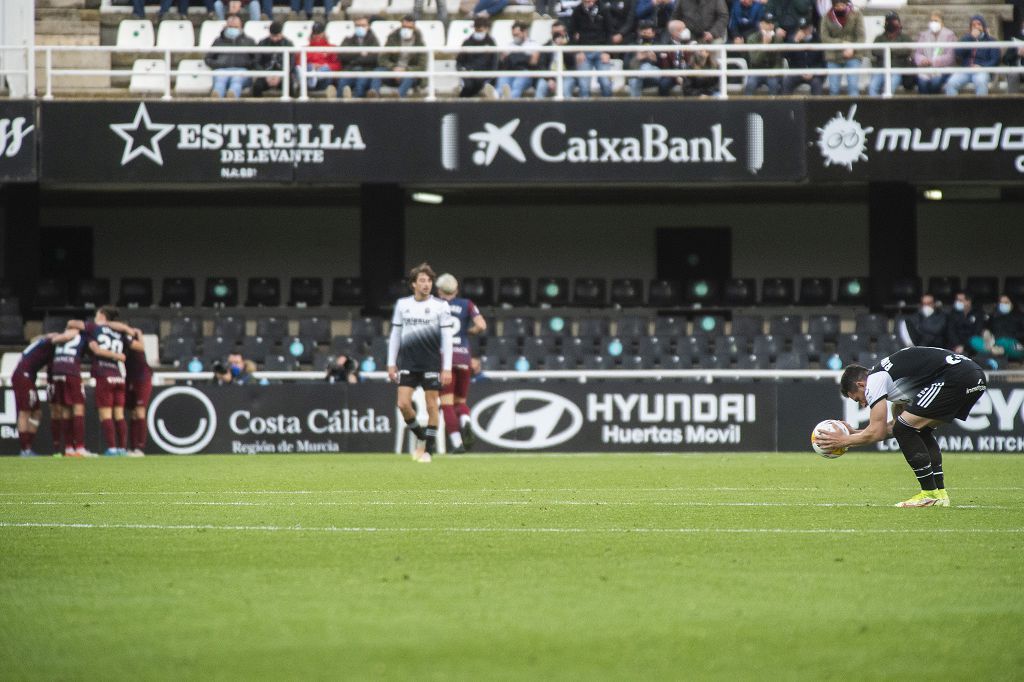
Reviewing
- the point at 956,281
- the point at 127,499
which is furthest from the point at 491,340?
the point at 127,499

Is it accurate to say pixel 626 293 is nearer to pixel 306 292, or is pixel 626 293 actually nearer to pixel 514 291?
pixel 514 291

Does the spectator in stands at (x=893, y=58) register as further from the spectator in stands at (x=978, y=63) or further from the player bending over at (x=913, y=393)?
the player bending over at (x=913, y=393)

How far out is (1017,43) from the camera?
77.6 ft

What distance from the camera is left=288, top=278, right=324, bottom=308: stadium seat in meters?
29.3

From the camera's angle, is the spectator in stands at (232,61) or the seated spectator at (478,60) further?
the spectator in stands at (232,61)

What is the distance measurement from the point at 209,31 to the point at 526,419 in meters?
11.0

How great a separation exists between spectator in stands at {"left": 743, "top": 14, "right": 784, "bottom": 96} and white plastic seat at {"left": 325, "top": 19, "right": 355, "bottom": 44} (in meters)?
7.77

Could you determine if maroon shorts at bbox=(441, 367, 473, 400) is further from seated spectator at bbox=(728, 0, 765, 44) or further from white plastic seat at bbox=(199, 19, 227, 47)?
white plastic seat at bbox=(199, 19, 227, 47)

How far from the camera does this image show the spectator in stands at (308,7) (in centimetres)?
2914

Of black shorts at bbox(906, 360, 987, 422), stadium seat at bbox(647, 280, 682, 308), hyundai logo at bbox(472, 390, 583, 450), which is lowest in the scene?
hyundai logo at bbox(472, 390, 583, 450)

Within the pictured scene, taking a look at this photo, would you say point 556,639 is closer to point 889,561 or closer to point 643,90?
point 889,561

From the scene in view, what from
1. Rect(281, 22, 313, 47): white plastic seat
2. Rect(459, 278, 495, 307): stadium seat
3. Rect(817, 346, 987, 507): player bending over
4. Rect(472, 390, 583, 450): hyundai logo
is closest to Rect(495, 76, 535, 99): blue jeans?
Rect(459, 278, 495, 307): stadium seat

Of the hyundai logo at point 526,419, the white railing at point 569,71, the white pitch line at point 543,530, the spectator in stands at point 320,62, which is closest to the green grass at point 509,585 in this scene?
the white pitch line at point 543,530

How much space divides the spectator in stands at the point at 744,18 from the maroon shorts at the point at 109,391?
477 inches
